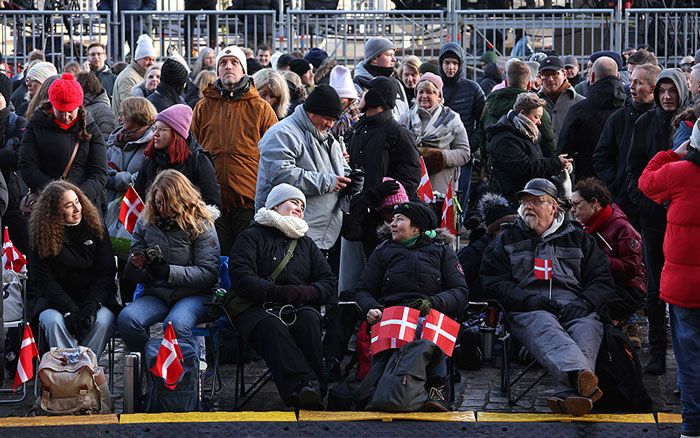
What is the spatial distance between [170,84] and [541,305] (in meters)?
4.78

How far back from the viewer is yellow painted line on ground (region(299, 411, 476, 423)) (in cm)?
882

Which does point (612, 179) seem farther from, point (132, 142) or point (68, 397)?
point (68, 397)

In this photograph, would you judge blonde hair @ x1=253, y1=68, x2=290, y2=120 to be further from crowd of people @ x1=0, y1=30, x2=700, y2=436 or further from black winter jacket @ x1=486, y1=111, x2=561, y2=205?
Result: black winter jacket @ x1=486, y1=111, x2=561, y2=205

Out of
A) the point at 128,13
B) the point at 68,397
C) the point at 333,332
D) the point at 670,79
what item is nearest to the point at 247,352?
the point at 333,332

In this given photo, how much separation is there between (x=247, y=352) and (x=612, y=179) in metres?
3.09

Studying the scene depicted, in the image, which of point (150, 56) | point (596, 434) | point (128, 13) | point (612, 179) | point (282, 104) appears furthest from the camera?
point (128, 13)

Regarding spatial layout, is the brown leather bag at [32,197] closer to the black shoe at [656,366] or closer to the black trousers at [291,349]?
the black trousers at [291,349]

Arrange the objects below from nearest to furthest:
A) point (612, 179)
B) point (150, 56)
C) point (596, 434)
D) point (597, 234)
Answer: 1. point (596, 434)
2. point (597, 234)
3. point (612, 179)
4. point (150, 56)

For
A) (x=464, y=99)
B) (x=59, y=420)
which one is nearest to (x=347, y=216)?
(x=59, y=420)

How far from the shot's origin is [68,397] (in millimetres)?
9070

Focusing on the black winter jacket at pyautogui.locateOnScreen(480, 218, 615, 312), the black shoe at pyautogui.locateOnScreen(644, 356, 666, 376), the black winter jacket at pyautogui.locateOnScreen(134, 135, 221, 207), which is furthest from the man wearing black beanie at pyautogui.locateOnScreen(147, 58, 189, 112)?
the black shoe at pyautogui.locateOnScreen(644, 356, 666, 376)

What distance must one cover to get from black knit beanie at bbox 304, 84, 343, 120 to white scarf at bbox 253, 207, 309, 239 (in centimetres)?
→ 109

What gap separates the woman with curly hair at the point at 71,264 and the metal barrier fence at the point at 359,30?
7.89m

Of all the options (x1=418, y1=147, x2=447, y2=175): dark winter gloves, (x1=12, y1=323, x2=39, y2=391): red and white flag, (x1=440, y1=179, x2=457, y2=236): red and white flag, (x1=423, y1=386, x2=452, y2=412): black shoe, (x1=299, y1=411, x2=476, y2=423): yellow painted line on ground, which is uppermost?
Result: (x1=418, y1=147, x2=447, y2=175): dark winter gloves
